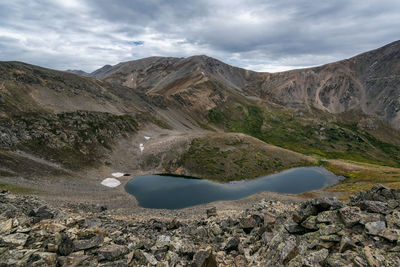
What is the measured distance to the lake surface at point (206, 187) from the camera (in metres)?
65.1

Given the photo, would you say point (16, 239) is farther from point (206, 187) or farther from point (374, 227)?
point (206, 187)

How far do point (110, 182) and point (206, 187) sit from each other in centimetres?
3587

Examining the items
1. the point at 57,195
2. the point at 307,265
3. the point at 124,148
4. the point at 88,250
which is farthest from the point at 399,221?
the point at 124,148

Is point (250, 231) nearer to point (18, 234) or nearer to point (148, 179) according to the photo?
point (18, 234)

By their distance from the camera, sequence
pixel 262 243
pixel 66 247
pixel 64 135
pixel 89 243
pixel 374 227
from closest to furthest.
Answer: pixel 374 227
pixel 66 247
pixel 89 243
pixel 262 243
pixel 64 135

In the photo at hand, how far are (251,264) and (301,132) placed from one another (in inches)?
7785

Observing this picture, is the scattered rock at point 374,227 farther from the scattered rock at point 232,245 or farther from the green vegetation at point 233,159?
the green vegetation at point 233,159

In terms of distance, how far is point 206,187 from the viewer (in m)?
76.1

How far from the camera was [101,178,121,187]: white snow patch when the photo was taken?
72125 millimetres

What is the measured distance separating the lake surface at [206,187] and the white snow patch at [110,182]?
3927mm

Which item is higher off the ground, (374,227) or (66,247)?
(374,227)

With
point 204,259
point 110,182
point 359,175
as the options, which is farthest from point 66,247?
point 359,175

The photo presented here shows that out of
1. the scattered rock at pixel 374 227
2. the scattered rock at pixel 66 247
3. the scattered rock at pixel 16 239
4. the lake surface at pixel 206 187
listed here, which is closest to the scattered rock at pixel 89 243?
the scattered rock at pixel 66 247

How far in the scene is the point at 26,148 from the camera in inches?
2717
